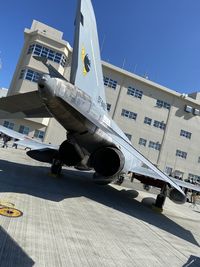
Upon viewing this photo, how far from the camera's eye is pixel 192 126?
149ft

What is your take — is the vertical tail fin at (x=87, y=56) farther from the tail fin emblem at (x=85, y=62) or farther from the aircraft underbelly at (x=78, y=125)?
the aircraft underbelly at (x=78, y=125)

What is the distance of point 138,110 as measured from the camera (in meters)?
41.7

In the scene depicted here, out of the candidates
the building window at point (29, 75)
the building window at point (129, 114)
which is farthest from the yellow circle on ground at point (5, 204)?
the building window at point (129, 114)

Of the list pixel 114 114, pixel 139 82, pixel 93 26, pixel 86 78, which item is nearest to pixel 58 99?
pixel 86 78

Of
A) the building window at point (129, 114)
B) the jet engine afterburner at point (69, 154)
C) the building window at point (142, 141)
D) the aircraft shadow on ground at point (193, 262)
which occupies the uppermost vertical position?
the building window at point (129, 114)

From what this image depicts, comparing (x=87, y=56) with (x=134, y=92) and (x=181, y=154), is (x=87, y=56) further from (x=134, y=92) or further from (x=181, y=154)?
(x=181, y=154)

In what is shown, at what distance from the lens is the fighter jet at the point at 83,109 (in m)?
8.77

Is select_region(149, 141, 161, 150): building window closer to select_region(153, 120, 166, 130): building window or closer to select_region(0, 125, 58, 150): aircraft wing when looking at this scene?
select_region(153, 120, 166, 130): building window

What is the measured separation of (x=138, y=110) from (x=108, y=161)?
31242 mm

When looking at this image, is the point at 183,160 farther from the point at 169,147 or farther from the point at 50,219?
the point at 50,219

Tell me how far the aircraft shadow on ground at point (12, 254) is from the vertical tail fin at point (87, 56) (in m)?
6.08

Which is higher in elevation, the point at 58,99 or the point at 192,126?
the point at 192,126

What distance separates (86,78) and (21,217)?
5914mm

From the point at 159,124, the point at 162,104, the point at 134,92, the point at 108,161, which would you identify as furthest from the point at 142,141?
the point at 108,161
